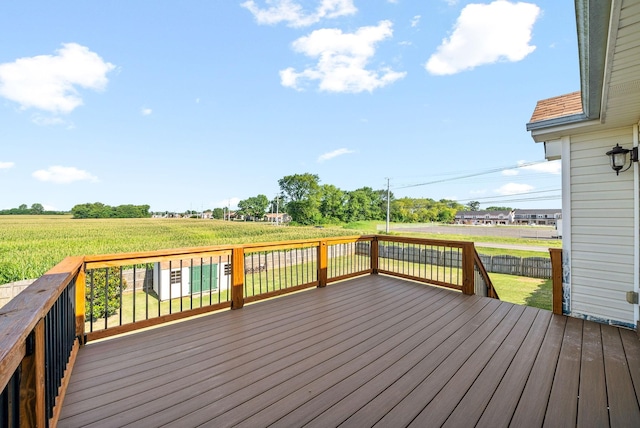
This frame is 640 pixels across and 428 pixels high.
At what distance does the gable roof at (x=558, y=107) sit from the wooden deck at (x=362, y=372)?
2511mm

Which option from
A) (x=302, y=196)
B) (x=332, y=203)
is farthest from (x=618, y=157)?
(x=302, y=196)

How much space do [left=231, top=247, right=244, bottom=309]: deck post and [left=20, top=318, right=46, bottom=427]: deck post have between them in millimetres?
2394

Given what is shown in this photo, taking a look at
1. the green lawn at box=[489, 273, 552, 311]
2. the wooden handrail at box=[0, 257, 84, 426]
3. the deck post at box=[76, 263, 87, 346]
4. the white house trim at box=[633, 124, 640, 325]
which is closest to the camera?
the wooden handrail at box=[0, 257, 84, 426]

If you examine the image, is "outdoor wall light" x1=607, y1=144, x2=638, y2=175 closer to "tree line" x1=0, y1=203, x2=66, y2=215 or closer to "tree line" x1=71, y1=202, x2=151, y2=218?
"tree line" x1=71, y1=202, x2=151, y2=218

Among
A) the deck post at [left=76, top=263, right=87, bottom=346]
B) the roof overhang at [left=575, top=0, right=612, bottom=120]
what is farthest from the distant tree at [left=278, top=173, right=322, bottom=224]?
the roof overhang at [left=575, top=0, right=612, bottom=120]

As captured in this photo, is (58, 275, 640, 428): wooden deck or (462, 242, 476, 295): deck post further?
(462, 242, 476, 295): deck post

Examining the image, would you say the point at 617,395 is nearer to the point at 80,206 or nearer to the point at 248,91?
the point at 248,91

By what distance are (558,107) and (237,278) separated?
4.72 metres

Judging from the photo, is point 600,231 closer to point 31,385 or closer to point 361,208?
point 31,385

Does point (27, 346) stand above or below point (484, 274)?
above

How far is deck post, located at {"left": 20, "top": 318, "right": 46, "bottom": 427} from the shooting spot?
3.62 feet

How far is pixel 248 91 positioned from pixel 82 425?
22.2m

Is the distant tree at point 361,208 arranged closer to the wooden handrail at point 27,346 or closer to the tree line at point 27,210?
the wooden handrail at point 27,346

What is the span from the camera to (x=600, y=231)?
3.29 meters
